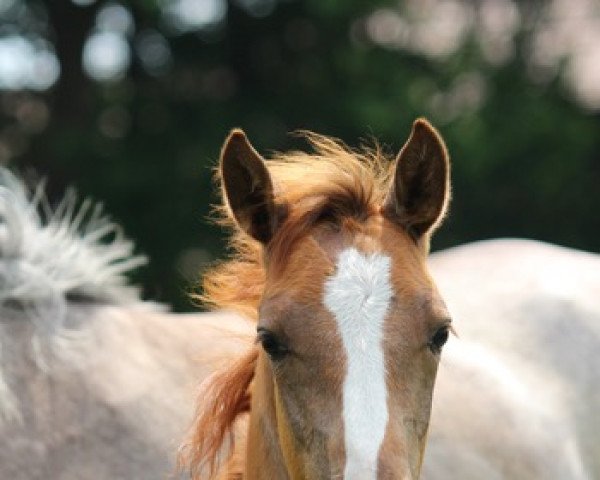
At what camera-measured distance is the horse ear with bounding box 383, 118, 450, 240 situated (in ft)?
9.51

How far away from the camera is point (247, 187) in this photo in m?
2.94

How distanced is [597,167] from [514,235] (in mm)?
1073

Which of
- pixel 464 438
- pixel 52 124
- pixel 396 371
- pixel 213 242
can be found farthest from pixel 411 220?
pixel 52 124

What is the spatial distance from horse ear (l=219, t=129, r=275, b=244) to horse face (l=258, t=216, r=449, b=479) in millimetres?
167

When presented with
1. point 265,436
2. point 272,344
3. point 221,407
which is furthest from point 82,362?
point 272,344

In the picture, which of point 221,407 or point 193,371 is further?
point 193,371

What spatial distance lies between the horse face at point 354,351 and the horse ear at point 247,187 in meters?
0.17

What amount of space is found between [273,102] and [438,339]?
8.73 metres

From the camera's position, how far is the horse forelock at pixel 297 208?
291 centimetres

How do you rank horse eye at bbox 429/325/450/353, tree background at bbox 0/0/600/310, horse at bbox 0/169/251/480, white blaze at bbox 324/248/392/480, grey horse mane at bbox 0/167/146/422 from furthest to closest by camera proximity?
1. tree background at bbox 0/0/600/310
2. grey horse mane at bbox 0/167/146/422
3. horse at bbox 0/169/251/480
4. horse eye at bbox 429/325/450/353
5. white blaze at bbox 324/248/392/480

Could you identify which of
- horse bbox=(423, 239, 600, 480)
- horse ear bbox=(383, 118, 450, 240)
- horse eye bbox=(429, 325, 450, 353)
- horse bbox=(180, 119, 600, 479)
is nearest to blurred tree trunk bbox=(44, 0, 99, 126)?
horse bbox=(423, 239, 600, 480)

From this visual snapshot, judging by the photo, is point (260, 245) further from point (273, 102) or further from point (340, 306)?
point (273, 102)

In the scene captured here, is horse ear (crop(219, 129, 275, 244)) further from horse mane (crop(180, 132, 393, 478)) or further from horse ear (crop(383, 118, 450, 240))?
horse ear (crop(383, 118, 450, 240))

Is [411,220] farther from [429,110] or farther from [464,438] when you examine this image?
[429,110]
